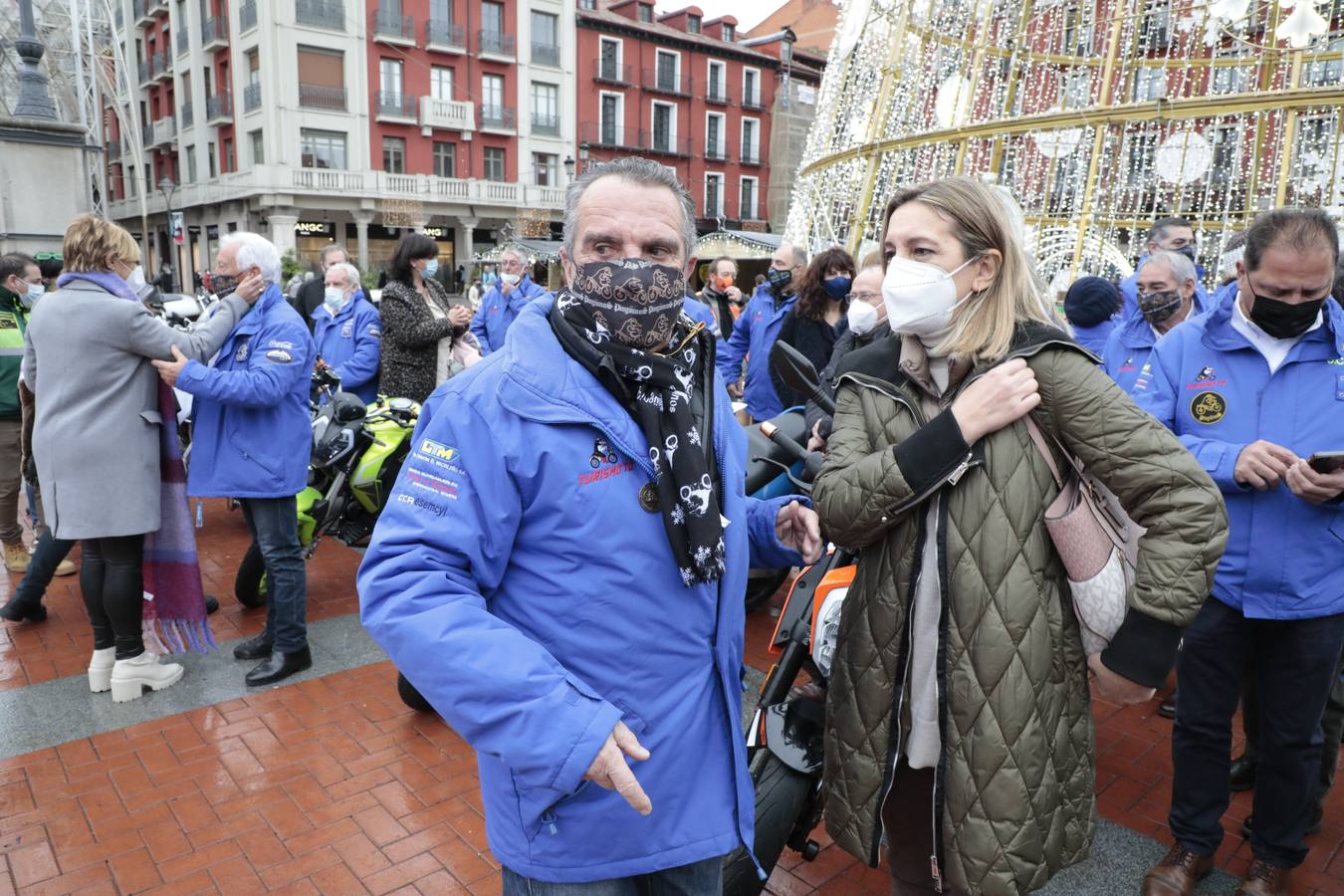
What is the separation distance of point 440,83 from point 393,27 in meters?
2.69

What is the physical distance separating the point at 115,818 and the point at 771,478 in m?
2.67

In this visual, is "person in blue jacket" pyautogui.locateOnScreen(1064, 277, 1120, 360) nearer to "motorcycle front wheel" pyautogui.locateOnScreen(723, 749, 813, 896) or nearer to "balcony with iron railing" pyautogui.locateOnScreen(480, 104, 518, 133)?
"motorcycle front wheel" pyautogui.locateOnScreen(723, 749, 813, 896)

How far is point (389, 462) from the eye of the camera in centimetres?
502

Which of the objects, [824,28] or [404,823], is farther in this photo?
[824,28]

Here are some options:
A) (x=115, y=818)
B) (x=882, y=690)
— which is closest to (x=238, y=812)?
(x=115, y=818)

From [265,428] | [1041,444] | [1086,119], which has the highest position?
[1086,119]

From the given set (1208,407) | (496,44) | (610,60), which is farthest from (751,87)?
(1208,407)

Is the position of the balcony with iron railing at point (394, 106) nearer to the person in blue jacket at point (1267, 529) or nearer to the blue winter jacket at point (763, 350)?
the blue winter jacket at point (763, 350)

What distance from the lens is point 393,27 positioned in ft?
117

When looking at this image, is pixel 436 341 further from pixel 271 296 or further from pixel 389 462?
pixel 271 296

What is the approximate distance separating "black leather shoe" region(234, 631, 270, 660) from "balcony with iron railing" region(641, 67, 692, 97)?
137ft

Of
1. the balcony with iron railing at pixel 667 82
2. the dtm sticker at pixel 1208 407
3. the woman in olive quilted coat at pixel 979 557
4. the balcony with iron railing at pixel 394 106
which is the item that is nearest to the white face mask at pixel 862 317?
the dtm sticker at pixel 1208 407

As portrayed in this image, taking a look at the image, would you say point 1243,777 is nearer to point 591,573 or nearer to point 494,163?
point 591,573

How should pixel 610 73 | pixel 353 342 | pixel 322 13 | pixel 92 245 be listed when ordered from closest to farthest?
1. pixel 92 245
2. pixel 353 342
3. pixel 322 13
4. pixel 610 73
